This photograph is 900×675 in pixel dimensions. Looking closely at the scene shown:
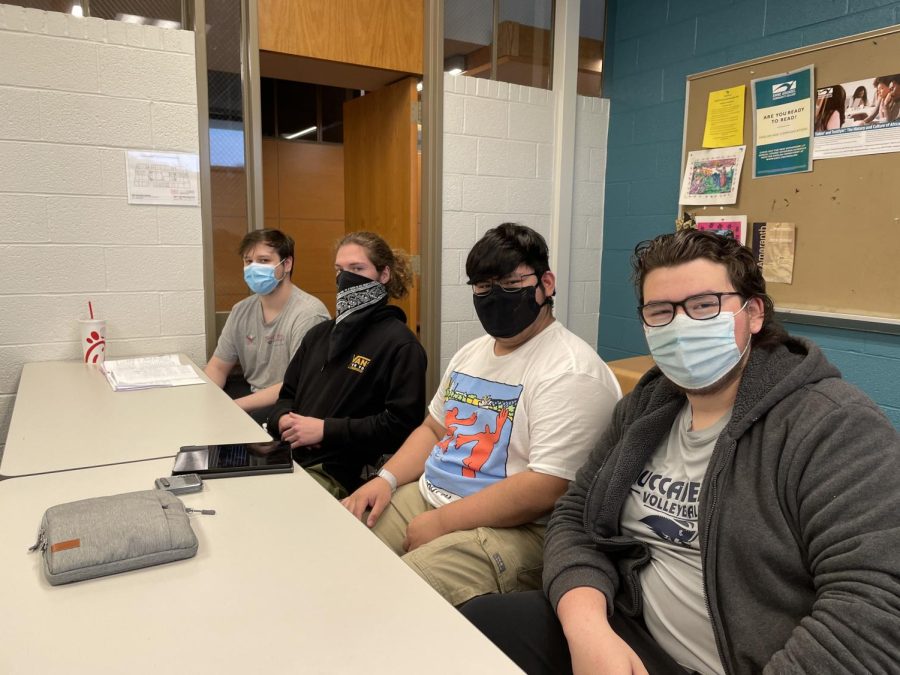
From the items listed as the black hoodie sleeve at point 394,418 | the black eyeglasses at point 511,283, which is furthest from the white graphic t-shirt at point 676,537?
the black hoodie sleeve at point 394,418

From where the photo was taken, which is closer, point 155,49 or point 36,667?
point 36,667

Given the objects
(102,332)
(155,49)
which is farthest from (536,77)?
(102,332)

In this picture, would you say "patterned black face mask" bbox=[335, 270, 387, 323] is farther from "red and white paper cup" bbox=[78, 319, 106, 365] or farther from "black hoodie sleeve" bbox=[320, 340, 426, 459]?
"red and white paper cup" bbox=[78, 319, 106, 365]

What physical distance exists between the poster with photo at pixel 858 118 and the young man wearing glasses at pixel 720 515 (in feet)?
5.72

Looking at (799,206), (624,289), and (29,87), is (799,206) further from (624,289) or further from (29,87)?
(29,87)

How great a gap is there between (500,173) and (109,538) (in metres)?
2.97

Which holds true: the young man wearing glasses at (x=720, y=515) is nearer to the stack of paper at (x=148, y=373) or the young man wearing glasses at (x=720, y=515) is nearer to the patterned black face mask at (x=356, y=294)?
the patterned black face mask at (x=356, y=294)

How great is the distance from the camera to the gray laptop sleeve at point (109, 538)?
3.16 feet

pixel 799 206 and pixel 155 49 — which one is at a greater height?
pixel 155 49

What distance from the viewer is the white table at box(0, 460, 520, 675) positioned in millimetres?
792

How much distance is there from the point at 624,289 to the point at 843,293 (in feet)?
4.44

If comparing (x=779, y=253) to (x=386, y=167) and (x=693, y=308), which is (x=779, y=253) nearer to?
(x=693, y=308)

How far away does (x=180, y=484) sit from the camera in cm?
131

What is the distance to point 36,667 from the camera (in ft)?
2.54
